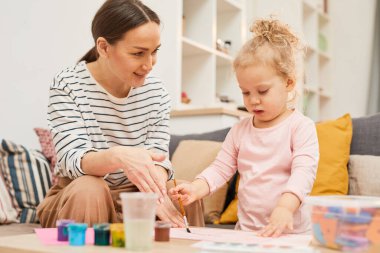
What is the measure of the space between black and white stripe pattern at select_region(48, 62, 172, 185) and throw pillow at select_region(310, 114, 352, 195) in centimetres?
66

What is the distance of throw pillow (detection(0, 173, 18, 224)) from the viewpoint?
6.62 ft

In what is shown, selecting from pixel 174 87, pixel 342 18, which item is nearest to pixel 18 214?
pixel 174 87

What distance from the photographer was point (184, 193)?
135cm

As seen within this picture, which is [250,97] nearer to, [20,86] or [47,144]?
[47,144]

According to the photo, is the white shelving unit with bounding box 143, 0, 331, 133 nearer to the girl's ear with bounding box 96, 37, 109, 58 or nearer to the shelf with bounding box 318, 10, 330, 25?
the shelf with bounding box 318, 10, 330, 25

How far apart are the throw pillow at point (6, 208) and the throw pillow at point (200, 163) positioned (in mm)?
716

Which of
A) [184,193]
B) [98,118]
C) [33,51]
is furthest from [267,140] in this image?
[33,51]

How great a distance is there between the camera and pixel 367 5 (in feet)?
15.4

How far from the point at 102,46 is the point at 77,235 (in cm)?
72

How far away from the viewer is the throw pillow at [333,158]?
6.14 ft

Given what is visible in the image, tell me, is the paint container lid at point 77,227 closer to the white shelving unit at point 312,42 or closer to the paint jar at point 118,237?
the paint jar at point 118,237

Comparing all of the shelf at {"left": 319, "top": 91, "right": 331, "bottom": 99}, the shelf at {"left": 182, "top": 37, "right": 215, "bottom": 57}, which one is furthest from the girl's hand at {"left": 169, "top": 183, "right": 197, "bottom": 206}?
the shelf at {"left": 319, "top": 91, "right": 331, "bottom": 99}

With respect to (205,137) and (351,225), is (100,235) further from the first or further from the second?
(205,137)

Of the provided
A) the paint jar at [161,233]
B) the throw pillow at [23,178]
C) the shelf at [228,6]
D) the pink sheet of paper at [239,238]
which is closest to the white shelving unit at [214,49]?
the shelf at [228,6]
